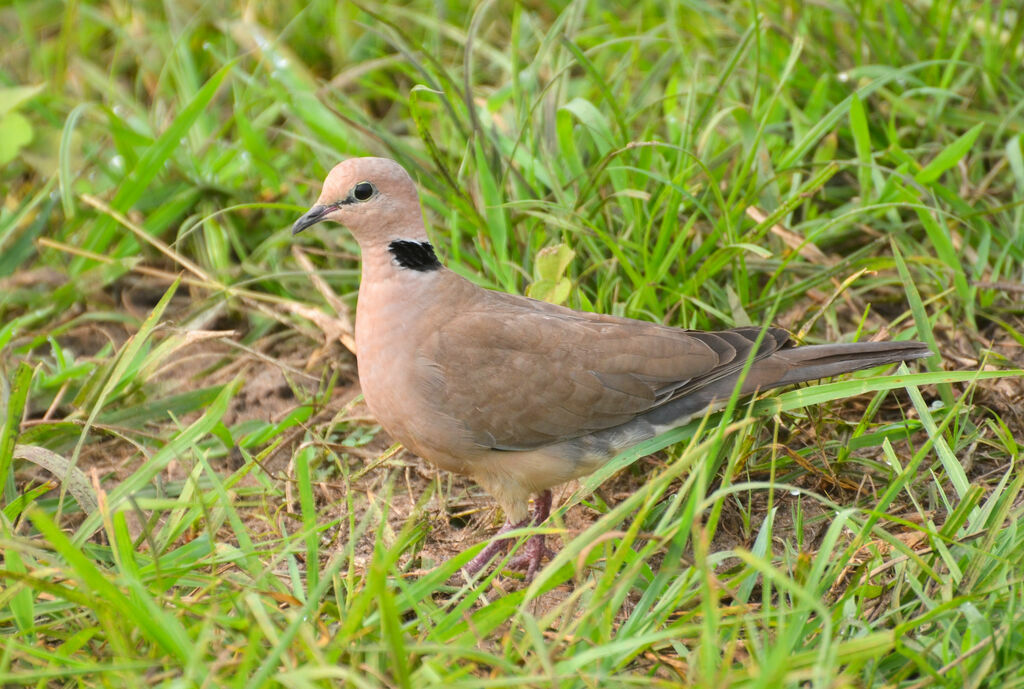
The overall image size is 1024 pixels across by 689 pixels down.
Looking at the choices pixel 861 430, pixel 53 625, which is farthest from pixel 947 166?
pixel 53 625

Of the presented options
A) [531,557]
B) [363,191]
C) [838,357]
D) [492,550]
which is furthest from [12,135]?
[838,357]

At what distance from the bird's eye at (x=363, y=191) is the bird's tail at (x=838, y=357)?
1290 mm

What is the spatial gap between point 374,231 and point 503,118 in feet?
5.46

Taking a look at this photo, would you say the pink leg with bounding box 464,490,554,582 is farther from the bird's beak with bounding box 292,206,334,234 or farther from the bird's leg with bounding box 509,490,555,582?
the bird's beak with bounding box 292,206,334,234

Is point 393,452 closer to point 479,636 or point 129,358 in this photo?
point 129,358

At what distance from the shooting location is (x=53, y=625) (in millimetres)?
2637

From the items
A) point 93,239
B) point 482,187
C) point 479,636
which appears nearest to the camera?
point 479,636

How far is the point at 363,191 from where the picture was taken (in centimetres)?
323

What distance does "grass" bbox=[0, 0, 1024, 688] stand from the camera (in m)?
2.42

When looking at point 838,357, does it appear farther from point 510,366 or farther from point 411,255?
point 411,255

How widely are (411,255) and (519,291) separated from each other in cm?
84

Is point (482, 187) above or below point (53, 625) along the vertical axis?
above

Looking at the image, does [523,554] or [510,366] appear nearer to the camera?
[510,366]

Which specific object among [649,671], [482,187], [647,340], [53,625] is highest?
[482,187]
